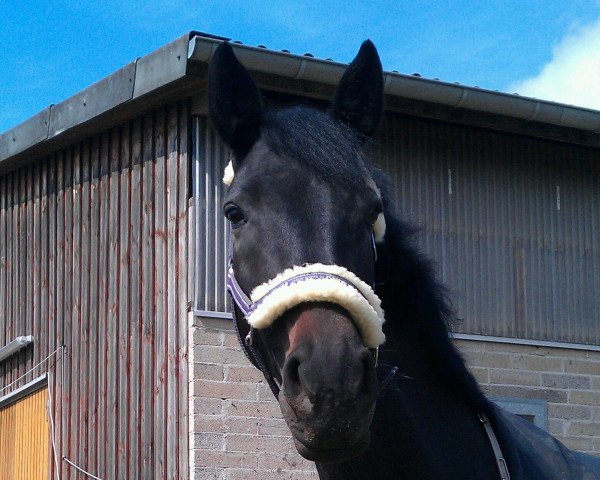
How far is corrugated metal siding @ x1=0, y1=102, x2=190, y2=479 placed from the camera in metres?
7.91

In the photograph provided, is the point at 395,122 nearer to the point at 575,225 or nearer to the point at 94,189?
the point at 575,225

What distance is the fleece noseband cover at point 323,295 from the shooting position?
8.73ft

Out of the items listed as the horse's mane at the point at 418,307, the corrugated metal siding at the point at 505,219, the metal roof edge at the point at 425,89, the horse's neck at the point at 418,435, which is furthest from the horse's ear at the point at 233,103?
the corrugated metal siding at the point at 505,219

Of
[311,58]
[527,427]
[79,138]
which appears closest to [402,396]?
[527,427]

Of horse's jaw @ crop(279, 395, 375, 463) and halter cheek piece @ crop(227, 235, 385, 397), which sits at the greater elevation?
halter cheek piece @ crop(227, 235, 385, 397)

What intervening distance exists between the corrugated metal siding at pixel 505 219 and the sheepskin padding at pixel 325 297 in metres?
5.92

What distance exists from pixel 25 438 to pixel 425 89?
5210 mm

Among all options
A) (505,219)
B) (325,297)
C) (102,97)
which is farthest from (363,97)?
(505,219)

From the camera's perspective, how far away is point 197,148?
7.89 metres

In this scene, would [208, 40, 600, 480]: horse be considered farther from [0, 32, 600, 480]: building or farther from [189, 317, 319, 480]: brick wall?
[189, 317, 319, 480]: brick wall

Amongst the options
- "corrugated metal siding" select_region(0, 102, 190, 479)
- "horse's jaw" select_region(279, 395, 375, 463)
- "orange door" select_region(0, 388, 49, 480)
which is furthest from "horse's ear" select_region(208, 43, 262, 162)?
"orange door" select_region(0, 388, 49, 480)

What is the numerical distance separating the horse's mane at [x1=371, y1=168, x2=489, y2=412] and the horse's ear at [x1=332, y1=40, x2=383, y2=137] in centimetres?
19

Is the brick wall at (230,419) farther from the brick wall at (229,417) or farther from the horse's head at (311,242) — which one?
the horse's head at (311,242)

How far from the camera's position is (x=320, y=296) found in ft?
8.71
